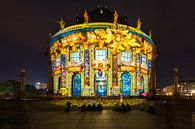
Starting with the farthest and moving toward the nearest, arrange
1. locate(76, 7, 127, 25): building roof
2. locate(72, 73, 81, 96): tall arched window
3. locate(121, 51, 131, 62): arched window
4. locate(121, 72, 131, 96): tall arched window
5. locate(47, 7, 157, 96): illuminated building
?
locate(76, 7, 127, 25): building roof
locate(72, 73, 81, 96): tall arched window
locate(121, 72, 131, 96): tall arched window
locate(121, 51, 131, 62): arched window
locate(47, 7, 157, 96): illuminated building

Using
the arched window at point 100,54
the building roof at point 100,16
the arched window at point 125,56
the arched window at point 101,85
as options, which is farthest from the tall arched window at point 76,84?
the building roof at point 100,16

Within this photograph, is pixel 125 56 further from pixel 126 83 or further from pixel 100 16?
pixel 100 16

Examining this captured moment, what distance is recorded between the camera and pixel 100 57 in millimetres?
45062

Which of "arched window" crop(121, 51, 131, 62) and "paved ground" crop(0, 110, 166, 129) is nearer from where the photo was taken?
"paved ground" crop(0, 110, 166, 129)

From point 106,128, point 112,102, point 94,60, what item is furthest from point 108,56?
point 106,128

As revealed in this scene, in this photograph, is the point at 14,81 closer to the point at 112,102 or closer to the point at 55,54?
the point at 55,54

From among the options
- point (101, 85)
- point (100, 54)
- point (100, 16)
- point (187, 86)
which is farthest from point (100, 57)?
point (187, 86)

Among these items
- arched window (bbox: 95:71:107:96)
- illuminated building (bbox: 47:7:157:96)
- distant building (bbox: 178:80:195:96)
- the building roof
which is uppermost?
the building roof

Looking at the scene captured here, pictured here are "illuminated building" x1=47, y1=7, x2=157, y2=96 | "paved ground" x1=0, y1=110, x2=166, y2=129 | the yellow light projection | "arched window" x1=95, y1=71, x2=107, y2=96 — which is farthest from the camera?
"arched window" x1=95, y1=71, x2=107, y2=96

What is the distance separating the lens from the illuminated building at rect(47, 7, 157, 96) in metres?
43.7

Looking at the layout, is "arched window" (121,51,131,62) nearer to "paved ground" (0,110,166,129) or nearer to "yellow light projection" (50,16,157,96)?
"yellow light projection" (50,16,157,96)

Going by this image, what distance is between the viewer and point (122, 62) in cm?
4550

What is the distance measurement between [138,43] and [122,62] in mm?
5033

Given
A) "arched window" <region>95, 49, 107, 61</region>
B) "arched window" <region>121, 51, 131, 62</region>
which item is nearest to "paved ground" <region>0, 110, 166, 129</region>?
"arched window" <region>95, 49, 107, 61</region>
